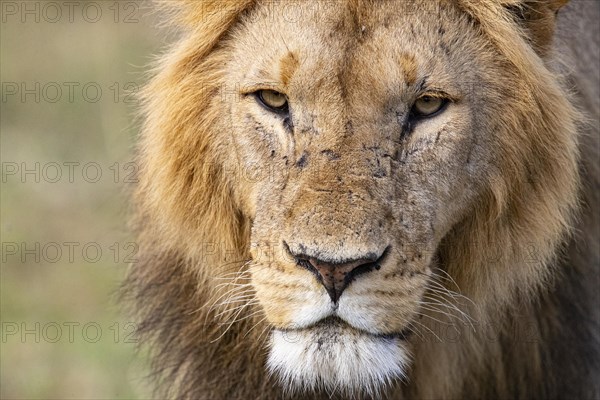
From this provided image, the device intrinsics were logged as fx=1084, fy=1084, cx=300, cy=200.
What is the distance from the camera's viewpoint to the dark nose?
120 inches

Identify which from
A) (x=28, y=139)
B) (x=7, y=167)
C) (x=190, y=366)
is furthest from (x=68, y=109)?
(x=190, y=366)

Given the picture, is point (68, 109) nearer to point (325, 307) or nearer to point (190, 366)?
point (190, 366)

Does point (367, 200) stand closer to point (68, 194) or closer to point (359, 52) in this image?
point (359, 52)

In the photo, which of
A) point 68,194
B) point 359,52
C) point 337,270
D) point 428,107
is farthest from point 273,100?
point 68,194

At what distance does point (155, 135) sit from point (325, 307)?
107cm

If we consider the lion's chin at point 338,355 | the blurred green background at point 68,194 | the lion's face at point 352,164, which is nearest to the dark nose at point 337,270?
the lion's face at point 352,164

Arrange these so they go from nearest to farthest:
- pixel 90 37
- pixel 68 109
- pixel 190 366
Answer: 1. pixel 190 366
2. pixel 68 109
3. pixel 90 37

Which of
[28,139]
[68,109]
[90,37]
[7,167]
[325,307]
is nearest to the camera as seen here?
[325,307]

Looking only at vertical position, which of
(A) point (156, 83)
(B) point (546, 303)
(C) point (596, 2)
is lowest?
(B) point (546, 303)

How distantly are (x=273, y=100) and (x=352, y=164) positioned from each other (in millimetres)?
381

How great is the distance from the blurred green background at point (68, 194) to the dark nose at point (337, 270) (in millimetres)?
1550

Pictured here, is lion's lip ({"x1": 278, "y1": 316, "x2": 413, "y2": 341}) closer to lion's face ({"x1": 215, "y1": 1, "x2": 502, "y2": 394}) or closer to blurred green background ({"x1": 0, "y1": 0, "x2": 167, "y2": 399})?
lion's face ({"x1": 215, "y1": 1, "x2": 502, "y2": 394})

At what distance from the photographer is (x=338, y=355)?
10.5ft

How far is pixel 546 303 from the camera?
421 cm
